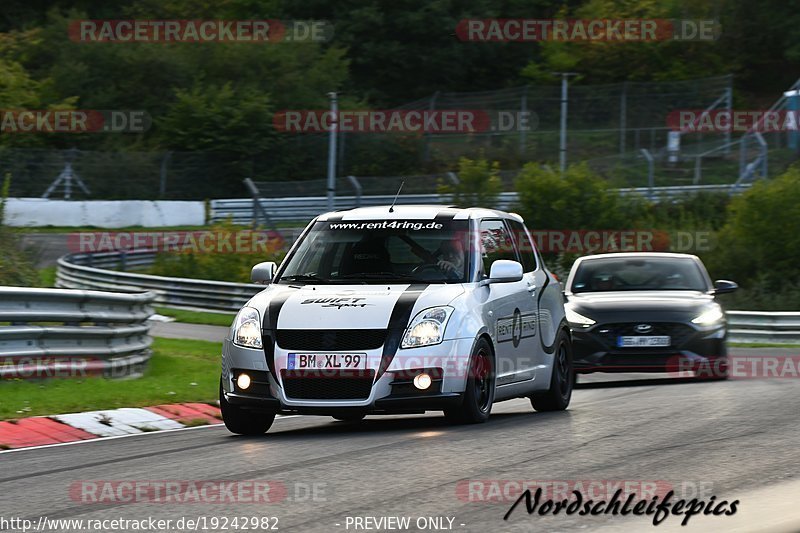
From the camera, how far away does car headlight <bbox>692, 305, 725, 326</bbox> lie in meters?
15.7

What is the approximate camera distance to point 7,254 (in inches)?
746

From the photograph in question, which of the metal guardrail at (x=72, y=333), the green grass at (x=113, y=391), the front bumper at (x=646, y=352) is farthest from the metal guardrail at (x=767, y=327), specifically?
the metal guardrail at (x=72, y=333)

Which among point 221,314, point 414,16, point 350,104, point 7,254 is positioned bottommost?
point 221,314

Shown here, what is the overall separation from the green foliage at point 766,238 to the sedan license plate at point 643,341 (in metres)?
20.2

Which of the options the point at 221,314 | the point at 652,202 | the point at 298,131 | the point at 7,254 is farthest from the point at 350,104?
the point at 7,254

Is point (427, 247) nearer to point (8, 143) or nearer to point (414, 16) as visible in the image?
point (8, 143)

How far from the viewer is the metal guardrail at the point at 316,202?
44031mm

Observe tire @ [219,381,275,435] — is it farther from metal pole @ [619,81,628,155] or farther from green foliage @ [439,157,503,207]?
metal pole @ [619,81,628,155]

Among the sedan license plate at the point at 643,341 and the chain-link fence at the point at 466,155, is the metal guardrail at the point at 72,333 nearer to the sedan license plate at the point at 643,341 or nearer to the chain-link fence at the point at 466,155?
the sedan license plate at the point at 643,341

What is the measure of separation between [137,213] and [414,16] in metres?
32.3

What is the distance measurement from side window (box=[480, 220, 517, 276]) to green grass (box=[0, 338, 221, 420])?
341 centimetres

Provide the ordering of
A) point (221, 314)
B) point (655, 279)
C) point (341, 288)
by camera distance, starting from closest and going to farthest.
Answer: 1. point (341, 288)
2. point (655, 279)
3. point (221, 314)
